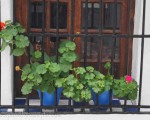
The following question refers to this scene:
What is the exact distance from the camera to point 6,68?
4.08 meters

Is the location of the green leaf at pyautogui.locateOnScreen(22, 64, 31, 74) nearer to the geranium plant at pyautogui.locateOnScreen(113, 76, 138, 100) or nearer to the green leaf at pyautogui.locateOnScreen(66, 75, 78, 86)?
the green leaf at pyautogui.locateOnScreen(66, 75, 78, 86)

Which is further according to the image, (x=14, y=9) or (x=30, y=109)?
(x=30, y=109)

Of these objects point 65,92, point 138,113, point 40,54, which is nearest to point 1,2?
point 40,54

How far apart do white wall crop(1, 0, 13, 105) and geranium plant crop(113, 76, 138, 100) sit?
1023 mm

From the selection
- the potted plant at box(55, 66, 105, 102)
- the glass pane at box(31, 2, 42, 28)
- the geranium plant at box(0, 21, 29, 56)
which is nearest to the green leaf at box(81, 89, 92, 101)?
the potted plant at box(55, 66, 105, 102)

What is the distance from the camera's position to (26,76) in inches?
158

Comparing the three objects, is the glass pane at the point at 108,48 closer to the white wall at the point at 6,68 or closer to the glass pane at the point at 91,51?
the glass pane at the point at 91,51

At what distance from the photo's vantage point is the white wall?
13.1 feet

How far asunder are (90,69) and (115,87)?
311 mm

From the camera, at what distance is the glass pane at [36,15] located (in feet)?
14.0

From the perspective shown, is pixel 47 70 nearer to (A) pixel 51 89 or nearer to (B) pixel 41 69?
(B) pixel 41 69

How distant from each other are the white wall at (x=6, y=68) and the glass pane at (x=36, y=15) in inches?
12.1
